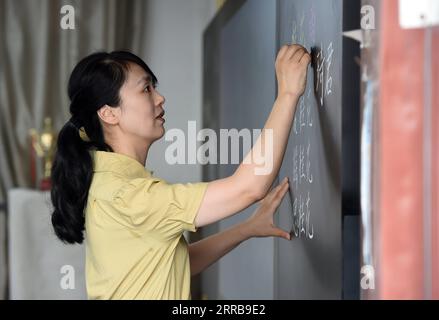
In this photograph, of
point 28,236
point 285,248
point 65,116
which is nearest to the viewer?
point 285,248

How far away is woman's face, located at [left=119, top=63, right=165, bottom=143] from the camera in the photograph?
1207 mm

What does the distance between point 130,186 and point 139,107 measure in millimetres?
166

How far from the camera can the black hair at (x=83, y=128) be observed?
1.20 m

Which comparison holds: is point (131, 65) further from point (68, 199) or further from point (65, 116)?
point (65, 116)

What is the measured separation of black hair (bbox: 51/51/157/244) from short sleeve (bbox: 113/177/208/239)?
131mm

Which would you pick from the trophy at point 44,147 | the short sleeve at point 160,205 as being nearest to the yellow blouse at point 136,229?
the short sleeve at point 160,205

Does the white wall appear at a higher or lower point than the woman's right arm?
higher

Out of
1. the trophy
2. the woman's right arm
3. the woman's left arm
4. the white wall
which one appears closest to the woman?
the woman's right arm

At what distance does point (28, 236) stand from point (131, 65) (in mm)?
1775

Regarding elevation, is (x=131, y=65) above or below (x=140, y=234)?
above

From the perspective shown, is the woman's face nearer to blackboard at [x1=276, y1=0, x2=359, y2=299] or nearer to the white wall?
blackboard at [x1=276, y1=0, x2=359, y2=299]

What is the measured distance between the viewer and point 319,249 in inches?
52.4

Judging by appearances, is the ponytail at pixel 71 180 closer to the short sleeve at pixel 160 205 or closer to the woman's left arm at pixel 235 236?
the short sleeve at pixel 160 205

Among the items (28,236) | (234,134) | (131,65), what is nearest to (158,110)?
(131,65)
